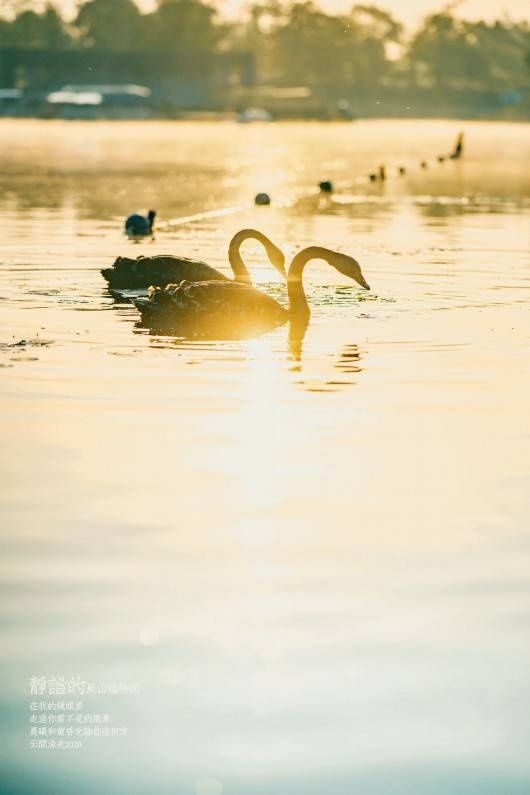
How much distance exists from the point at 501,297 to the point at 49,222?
58.3 ft

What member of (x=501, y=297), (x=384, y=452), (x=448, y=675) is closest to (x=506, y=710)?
(x=448, y=675)

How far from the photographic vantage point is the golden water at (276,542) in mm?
9055

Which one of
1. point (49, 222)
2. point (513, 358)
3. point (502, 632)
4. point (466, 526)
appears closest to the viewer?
point (502, 632)

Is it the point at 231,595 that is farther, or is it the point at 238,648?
the point at 231,595

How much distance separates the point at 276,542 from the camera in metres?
12.2

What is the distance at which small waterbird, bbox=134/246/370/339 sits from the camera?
21.7m

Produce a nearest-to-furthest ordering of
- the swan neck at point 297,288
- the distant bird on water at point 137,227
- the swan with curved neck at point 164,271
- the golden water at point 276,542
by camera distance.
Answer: the golden water at point 276,542 < the swan neck at point 297,288 < the swan with curved neck at point 164,271 < the distant bird on water at point 137,227

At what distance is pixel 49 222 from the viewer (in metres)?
41.5

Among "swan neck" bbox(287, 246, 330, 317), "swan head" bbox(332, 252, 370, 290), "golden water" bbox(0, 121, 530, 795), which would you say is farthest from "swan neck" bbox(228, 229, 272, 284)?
"swan neck" bbox(287, 246, 330, 317)

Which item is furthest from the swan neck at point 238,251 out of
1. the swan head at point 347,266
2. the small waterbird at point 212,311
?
the small waterbird at point 212,311

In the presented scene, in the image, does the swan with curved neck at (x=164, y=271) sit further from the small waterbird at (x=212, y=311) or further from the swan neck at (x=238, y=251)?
the small waterbird at (x=212, y=311)

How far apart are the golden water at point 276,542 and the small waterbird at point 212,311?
2.02 feet

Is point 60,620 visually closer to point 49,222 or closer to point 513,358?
point 513,358

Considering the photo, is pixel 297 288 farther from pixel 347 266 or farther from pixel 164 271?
pixel 164 271
